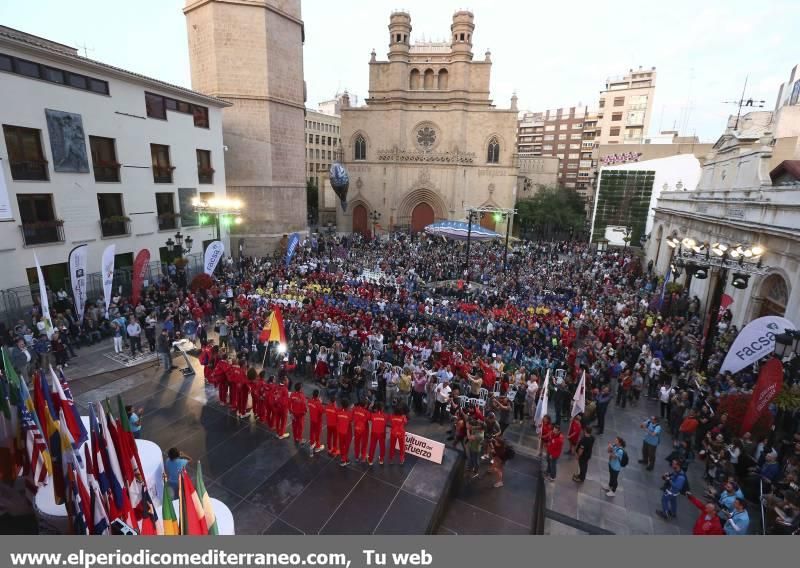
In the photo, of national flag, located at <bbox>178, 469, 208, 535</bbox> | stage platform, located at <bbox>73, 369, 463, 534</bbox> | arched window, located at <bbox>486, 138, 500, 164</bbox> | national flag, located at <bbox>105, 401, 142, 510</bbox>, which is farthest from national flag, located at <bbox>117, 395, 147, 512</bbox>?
arched window, located at <bbox>486, 138, 500, 164</bbox>

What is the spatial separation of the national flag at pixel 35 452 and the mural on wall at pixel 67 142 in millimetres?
15084

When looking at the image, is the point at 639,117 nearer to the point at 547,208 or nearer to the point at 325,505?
the point at 547,208

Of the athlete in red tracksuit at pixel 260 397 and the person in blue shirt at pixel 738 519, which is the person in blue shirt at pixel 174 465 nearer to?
the athlete in red tracksuit at pixel 260 397

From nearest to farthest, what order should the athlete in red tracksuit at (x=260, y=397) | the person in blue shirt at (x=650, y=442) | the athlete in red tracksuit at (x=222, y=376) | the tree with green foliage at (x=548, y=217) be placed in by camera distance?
1. the person in blue shirt at (x=650, y=442)
2. the athlete in red tracksuit at (x=260, y=397)
3. the athlete in red tracksuit at (x=222, y=376)
4. the tree with green foliage at (x=548, y=217)

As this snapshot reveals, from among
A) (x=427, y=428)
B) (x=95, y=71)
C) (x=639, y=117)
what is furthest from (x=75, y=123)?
(x=639, y=117)

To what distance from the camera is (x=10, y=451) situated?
21.5ft

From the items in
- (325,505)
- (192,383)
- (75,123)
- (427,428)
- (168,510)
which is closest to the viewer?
(168,510)

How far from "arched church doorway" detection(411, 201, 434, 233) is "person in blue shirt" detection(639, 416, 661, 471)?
3684 centimetres

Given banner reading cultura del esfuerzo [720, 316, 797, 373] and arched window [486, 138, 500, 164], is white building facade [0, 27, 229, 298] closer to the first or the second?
banner reading cultura del esfuerzo [720, 316, 797, 373]

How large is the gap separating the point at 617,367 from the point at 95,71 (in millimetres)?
24076

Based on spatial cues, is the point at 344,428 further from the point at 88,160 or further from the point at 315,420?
the point at 88,160

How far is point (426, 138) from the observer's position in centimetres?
4366

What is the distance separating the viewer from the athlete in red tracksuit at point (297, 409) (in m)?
8.68

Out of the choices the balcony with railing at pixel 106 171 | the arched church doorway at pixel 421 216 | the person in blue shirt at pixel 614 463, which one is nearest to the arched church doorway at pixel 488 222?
the arched church doorway at pixel 421 216
